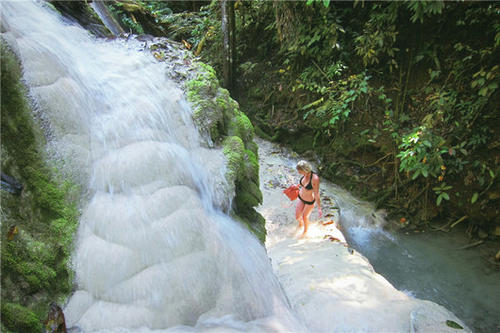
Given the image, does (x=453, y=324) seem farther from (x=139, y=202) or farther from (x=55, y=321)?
(x=55, y=321)

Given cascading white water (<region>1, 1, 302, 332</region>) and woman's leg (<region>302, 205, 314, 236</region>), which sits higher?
cascading white water (<region>1, 1, 302, 332</region>)

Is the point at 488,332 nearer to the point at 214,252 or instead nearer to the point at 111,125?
the point at 214,252

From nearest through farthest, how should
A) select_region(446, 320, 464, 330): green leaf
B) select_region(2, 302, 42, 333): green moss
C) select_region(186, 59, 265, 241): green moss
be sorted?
1. select_region(2, 302, 42, 333): green moss
2. select_region(446, 320, 464, 330): green leaf
3. select_region(186, 59, 265, 241): green moss

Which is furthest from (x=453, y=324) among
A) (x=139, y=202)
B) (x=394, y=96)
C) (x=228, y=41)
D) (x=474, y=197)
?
(x=228, y=41)

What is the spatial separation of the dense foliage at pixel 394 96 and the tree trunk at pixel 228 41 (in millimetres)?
772

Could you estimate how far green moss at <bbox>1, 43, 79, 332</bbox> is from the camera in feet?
5.28

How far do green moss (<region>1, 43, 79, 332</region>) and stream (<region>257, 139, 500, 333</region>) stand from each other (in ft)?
14.9

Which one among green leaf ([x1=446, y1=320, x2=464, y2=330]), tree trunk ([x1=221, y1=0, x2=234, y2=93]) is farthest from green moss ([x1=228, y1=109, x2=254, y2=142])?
tree trunk ([x1=221, y1=0, x2=234, y2=93])

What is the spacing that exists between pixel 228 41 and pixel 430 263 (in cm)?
734

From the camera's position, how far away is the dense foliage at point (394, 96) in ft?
17.7

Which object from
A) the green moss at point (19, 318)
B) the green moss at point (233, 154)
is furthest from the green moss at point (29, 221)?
the green moss at point (233, 154)

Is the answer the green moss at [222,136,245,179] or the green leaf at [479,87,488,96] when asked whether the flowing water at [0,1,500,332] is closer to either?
the green moss at [222,136,245,179]

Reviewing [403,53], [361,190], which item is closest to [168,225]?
[361,190]

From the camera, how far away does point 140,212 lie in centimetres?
226
